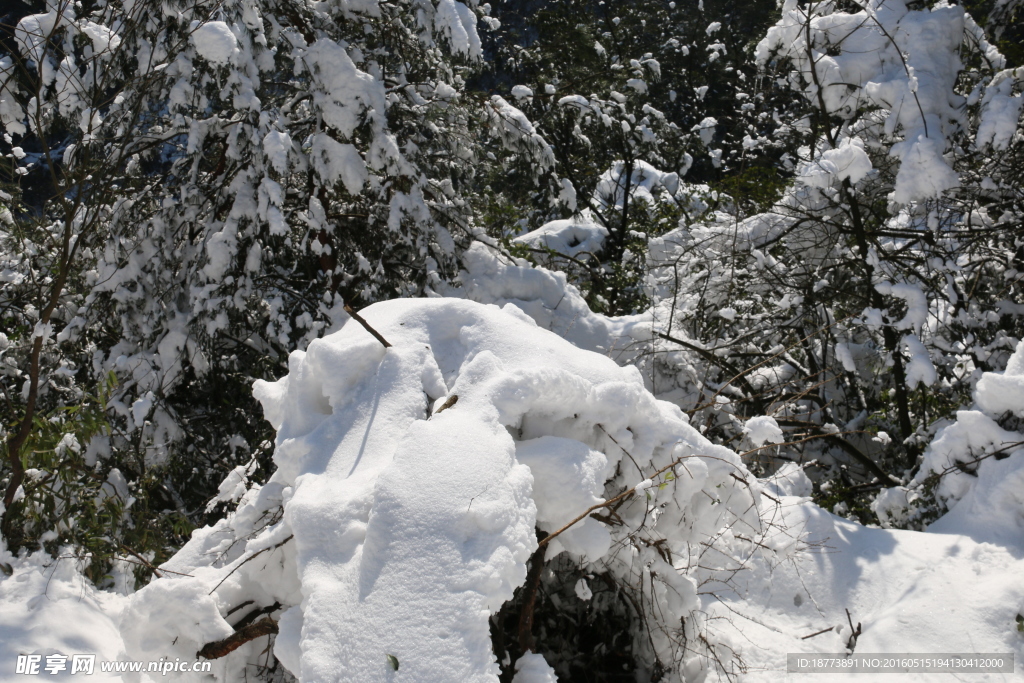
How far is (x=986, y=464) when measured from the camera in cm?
314

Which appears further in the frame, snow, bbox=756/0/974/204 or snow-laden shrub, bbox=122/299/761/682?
snow, bbox=756/0/974/204

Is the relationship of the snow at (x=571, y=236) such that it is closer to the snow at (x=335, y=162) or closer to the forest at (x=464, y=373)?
the forest at (x=464, y=373)

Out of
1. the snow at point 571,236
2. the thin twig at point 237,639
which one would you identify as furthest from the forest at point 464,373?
the snow at point 571,236

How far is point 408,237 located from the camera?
4.88 metres

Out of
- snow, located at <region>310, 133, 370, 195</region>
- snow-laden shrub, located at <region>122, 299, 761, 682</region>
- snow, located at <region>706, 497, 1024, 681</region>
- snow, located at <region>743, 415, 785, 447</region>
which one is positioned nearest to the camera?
snow-laden shrub, located at <region>122, 299, 761, 682</region>

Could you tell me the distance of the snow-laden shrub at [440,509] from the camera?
5.25ft

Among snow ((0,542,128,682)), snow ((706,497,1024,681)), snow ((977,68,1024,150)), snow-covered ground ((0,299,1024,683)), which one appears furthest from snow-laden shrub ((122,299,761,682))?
snow ((977,68,1024,150))

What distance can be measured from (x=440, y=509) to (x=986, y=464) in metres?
2.82

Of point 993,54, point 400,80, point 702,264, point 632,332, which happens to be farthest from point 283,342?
point 993,54

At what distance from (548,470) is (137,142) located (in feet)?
13.5

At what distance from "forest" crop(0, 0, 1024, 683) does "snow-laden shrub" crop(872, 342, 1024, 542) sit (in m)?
0.02

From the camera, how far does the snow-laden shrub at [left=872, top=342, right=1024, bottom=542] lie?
2924 mm

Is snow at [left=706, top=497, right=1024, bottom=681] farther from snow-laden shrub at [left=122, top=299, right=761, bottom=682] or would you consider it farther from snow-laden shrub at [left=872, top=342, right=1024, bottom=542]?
snow-laden shrub at [left=122, top=299, right=761, bottom=682]

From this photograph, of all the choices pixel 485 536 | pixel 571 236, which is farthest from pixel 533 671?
pixel 571 236
